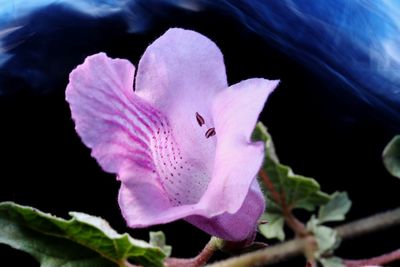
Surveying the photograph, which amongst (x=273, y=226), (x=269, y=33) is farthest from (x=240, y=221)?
(x=269, y=33)

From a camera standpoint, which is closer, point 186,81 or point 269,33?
point 186,81

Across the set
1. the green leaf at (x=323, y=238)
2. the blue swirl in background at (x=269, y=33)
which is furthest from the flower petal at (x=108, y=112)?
the blue swirl in background at (x=269, y=33)

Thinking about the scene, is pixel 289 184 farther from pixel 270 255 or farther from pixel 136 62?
pixel 136 62

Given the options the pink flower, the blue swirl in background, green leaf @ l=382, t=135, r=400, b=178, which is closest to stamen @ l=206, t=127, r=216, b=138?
the pink flower

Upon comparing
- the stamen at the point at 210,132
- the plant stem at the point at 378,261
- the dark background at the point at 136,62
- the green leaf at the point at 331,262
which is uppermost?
the stamen at the point at 210,132

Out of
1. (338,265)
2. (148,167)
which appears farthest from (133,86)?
(338,265)

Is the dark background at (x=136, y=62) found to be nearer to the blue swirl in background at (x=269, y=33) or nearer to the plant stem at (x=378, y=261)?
the blue swirl in background at (x=269, y=33)

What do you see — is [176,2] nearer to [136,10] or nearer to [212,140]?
[136,10]
